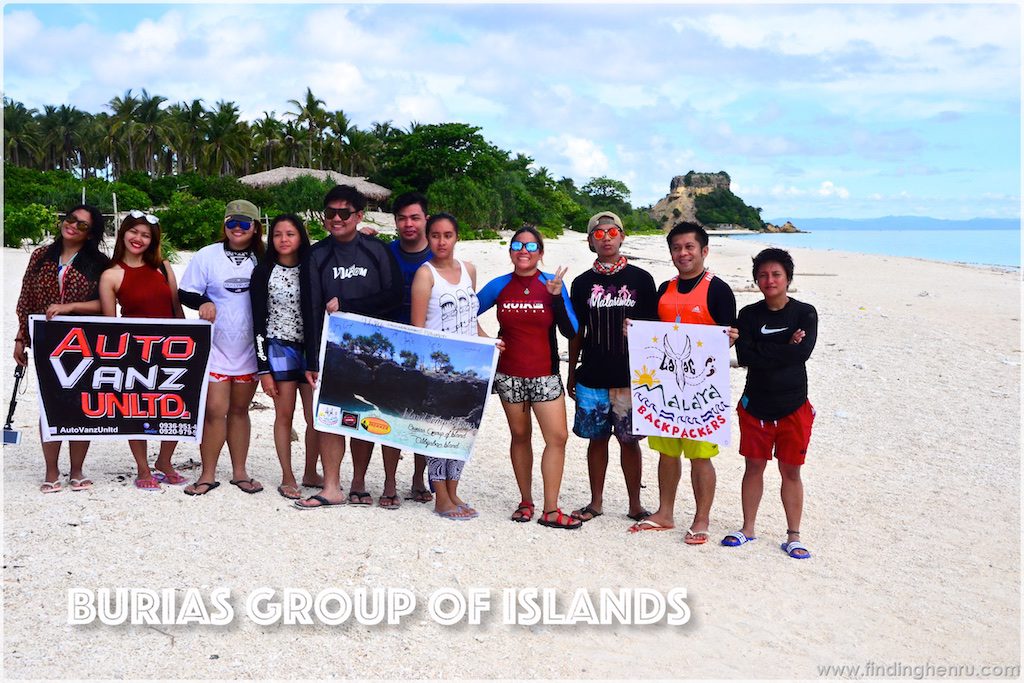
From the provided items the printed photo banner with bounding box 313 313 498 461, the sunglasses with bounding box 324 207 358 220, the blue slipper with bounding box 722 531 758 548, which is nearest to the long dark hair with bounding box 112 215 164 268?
the sunglasses with bounding box 324 207 358 220

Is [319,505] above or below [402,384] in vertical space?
below

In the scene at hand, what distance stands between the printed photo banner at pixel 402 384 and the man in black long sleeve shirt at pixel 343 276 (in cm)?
15

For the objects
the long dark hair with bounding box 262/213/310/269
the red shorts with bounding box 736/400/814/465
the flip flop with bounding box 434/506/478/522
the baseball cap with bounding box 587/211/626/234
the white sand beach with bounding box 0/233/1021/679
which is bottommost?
the white sand beach with bounding box 0/233/1021/679

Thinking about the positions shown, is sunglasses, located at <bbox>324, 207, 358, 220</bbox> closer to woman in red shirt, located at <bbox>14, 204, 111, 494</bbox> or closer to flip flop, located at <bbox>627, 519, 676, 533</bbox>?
woman in red shirt, located at <bbox>14, 204, 111, 494</bbox>

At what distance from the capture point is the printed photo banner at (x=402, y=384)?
5.73m

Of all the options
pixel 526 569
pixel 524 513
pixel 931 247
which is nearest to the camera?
pixel 526 569

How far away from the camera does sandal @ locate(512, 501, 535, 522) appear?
6.10 metres

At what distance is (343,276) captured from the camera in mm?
5844

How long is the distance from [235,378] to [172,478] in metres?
0.98

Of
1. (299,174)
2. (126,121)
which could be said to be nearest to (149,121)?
(126,121)

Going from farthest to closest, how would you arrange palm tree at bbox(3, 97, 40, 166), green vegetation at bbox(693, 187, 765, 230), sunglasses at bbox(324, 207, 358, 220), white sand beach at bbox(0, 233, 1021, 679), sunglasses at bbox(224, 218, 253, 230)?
green vegetation at bbox(693, 187, 765, 230)
palm tree at bbox(3, 97, 40, 166)
sunglasses at bbox(224, 218, 253, 230)
sunglasses at bbox(324, 207, 358, 220)
white sand beach at bbox(0, 233, 1021, 679)

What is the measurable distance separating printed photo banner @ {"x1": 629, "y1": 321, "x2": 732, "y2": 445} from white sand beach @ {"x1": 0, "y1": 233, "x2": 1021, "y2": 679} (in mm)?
876

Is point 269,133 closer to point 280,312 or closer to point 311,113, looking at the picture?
point 311,113

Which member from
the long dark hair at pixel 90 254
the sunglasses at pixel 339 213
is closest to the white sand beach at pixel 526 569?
the long dark hair at pixel 90 254
